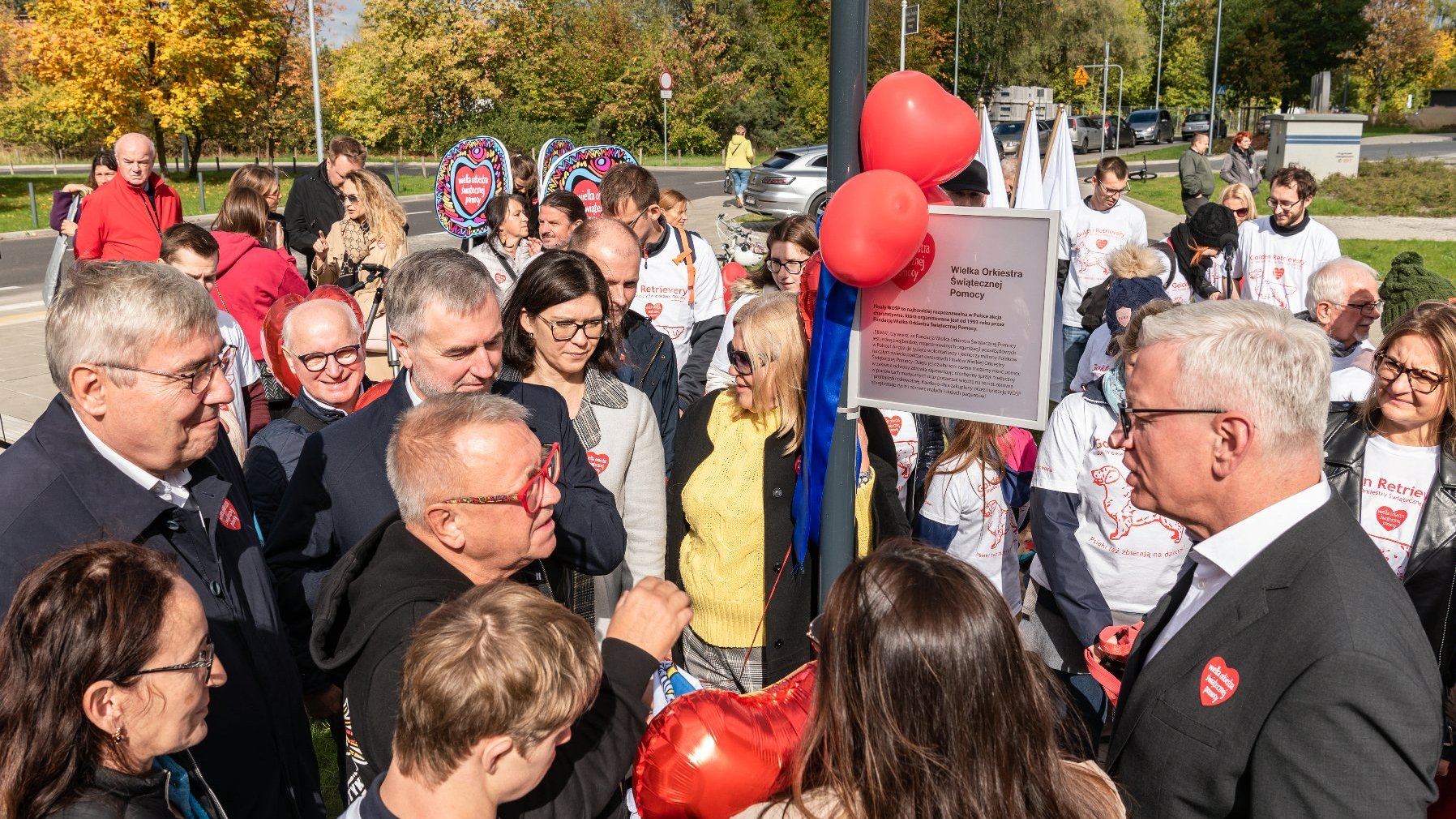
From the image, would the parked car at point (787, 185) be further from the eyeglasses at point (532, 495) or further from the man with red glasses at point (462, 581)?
the man with red glasses at point (462, 581)

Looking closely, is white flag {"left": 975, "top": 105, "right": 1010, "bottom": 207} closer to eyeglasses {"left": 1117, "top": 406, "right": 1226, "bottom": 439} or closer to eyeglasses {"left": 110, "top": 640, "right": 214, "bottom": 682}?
eyeglasses {"left": 1117, "top": 406, "right": 1226, "bottom": 439}

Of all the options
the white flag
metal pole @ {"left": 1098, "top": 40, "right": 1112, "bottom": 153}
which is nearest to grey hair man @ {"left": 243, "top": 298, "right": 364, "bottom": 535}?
the white flag

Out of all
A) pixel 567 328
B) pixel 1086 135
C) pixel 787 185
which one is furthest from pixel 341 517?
pixel 1086 135

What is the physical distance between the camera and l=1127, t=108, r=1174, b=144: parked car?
49.0 m

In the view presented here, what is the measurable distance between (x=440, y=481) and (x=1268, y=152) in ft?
98.8

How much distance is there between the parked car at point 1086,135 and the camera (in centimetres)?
4325

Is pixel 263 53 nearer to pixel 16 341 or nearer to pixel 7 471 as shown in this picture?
pixel 16 341

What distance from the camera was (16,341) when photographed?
449 inches

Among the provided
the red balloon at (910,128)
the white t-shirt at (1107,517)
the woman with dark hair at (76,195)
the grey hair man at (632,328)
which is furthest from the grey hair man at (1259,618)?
the woman with dark hair at (76,195)

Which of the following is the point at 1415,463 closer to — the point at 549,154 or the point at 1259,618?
the point at 1259,618

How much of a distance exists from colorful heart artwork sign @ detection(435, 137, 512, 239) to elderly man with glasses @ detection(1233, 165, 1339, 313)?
5.34m

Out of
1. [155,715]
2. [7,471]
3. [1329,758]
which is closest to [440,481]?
[155,715]

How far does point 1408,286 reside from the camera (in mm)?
5359

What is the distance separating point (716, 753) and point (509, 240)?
17.5 ft
